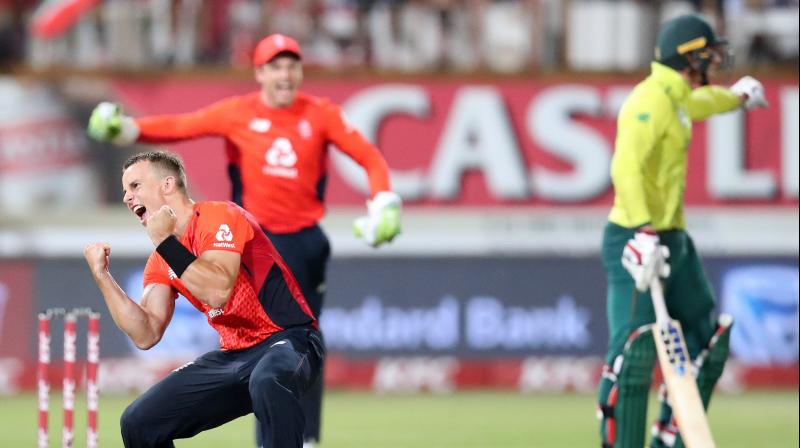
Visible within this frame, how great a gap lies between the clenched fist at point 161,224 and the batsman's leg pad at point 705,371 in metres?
2.85

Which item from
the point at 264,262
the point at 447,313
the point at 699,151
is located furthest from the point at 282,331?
the point at 699,151

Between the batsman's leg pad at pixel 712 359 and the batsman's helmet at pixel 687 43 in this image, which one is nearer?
the batsman's leg pad at pixel 712 359

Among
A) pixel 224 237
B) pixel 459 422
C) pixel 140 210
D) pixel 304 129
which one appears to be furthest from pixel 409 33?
pixel 224 237

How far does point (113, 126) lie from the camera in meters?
8.78

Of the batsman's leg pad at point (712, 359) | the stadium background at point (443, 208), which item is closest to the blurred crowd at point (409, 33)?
the stadium background at point (443, 208)

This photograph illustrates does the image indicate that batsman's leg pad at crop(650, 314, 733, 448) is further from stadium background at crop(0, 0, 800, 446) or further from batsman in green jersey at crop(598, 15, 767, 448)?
stadium background at crop(0, 0, 800, 446)

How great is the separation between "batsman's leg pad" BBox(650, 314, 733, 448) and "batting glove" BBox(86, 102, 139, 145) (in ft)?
10.3

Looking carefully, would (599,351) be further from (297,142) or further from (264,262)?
(264,262)

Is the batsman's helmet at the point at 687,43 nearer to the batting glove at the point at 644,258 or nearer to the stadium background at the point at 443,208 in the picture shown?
the batting glove at the point at 644,258

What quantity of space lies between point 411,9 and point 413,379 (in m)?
3.30

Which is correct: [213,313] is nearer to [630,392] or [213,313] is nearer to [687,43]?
[630,392]

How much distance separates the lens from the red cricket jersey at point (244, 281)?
665 centimetres

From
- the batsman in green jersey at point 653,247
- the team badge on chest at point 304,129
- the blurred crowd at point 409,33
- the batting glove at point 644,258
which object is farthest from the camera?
the blurred crowd at point 409,33

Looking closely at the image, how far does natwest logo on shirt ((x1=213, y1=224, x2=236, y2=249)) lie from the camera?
6559 mm
